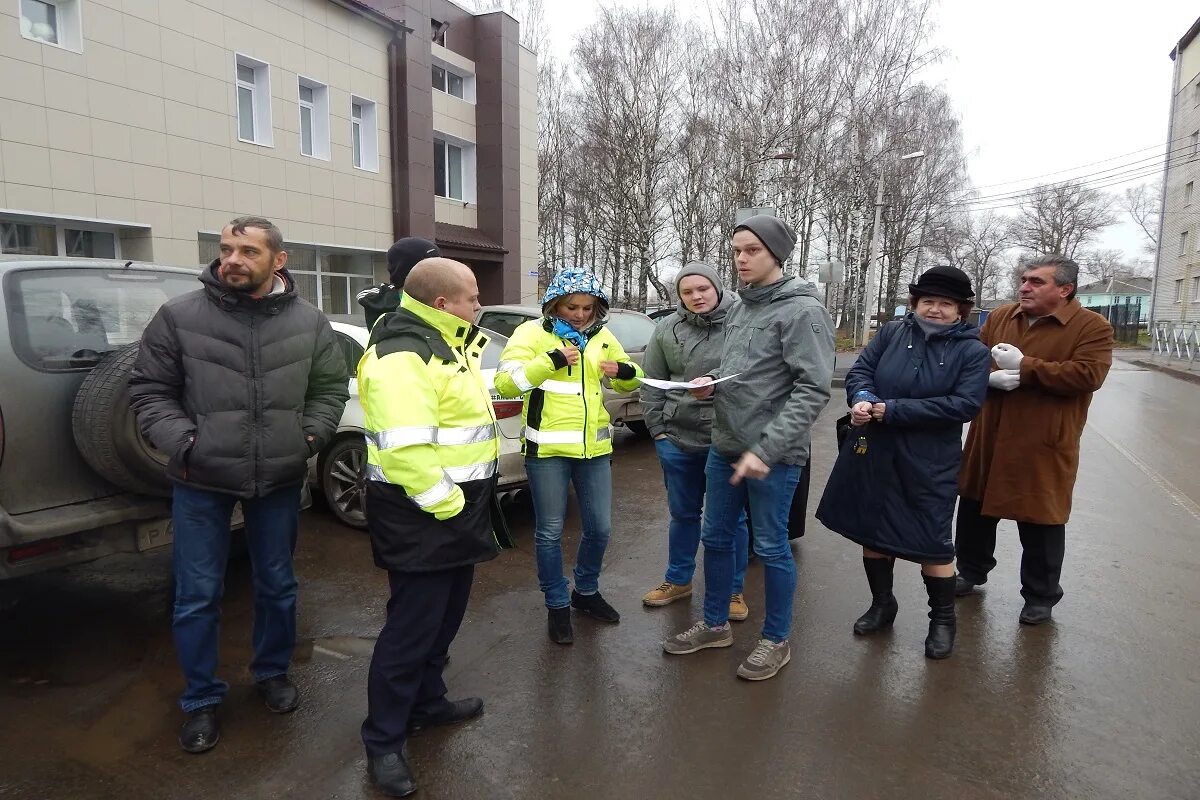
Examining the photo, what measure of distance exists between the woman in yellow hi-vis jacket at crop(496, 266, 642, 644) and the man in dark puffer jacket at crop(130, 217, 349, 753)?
1010 mm

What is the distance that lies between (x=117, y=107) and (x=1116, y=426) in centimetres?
1631

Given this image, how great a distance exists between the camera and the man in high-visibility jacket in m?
2.42

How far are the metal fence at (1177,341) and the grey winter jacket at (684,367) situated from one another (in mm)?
24014

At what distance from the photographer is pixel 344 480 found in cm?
542

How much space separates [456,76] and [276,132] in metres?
8.10

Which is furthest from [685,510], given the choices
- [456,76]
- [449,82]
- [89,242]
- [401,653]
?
[456,76]

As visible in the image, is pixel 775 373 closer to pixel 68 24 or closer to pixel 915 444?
pixel 915 444

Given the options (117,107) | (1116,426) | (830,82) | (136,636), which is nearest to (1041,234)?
(830,82)

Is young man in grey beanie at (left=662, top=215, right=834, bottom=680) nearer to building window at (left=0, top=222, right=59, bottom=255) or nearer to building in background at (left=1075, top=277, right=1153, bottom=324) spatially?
building window at (left=0, top=222, right=59, bottom=255)

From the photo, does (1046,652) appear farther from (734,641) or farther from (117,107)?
(117,107)

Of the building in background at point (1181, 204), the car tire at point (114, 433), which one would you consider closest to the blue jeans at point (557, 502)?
the car tire at point (114, 433)

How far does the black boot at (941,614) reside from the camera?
361 cm

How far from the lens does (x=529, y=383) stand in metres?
3.49

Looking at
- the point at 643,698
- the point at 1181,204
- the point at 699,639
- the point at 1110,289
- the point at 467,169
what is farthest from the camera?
the point at 1110,289
